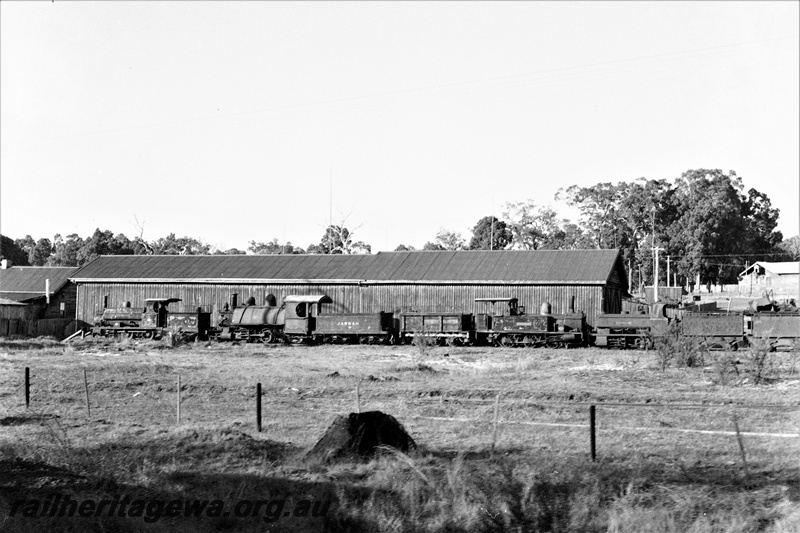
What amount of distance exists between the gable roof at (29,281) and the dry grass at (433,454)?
4083 centimetres

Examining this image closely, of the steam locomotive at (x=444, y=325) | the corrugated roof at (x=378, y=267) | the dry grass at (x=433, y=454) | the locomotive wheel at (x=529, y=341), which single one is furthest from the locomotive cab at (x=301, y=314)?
the dry grass at (x=433, y=454)

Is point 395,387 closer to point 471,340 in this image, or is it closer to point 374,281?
point 471,340

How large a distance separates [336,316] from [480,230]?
2041 inches

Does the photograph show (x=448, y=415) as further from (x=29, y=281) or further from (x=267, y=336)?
(x=29, y=281)

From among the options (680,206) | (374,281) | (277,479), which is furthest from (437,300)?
(680,206)

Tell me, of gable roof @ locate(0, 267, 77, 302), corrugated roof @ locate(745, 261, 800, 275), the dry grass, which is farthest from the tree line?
the dry grass

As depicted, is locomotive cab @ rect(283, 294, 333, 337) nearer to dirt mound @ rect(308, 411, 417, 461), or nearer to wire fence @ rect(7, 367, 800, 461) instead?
wire fence @ rect(7, 367, 800, 461)

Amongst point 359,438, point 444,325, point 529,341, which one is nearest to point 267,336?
point 444,325

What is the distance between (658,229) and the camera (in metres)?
81.4

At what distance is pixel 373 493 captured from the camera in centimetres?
1073

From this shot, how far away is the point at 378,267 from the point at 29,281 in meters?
31.4

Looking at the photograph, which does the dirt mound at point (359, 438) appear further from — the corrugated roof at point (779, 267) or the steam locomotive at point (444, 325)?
the corrugated roof at point (779, 267)

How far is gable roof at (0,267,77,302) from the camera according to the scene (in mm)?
59969

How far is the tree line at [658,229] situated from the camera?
79312mm
